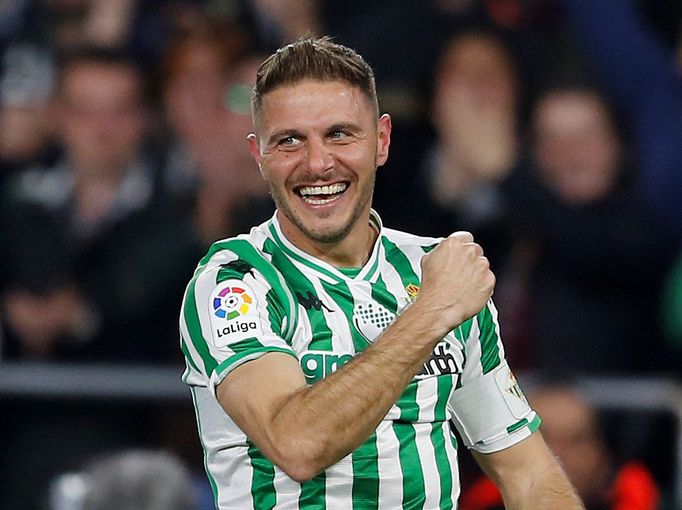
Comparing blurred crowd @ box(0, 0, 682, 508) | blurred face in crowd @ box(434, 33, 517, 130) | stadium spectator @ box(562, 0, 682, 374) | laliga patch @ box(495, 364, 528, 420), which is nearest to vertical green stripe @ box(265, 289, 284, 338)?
laliga patch @ box(495, 364, 528, 420)

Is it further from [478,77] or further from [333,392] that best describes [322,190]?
[478,77]

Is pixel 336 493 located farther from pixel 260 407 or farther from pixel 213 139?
pixel 213 139

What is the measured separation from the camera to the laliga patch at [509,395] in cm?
409

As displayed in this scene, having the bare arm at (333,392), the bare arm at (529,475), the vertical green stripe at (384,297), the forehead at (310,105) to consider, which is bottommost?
the bare arm at (529,475)

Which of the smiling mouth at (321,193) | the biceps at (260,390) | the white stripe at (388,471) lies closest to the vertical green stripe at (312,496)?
the white stripe at (388,471)

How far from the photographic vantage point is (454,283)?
3625 millimetres

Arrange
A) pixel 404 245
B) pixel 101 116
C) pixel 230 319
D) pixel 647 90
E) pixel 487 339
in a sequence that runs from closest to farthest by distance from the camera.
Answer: pixel 230 319 → pixel 487 339 → pixel 404 245 → pixel 647 90 → pixel 101 116

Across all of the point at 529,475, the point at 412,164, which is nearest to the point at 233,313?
the point at 529,475

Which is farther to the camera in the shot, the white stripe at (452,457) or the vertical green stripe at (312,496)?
the white stripe at (452,457)

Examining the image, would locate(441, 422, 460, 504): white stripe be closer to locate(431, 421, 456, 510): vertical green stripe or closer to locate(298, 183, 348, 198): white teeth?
locate(431, 421, 456, 510): vertical green stripe

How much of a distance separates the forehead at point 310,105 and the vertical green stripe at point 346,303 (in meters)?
0.45

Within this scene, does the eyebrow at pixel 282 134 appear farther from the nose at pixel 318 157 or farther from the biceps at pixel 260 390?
the biceps at pixel 260 390

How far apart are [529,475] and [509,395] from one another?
0.76 feet

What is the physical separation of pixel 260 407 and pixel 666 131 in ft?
13.6
